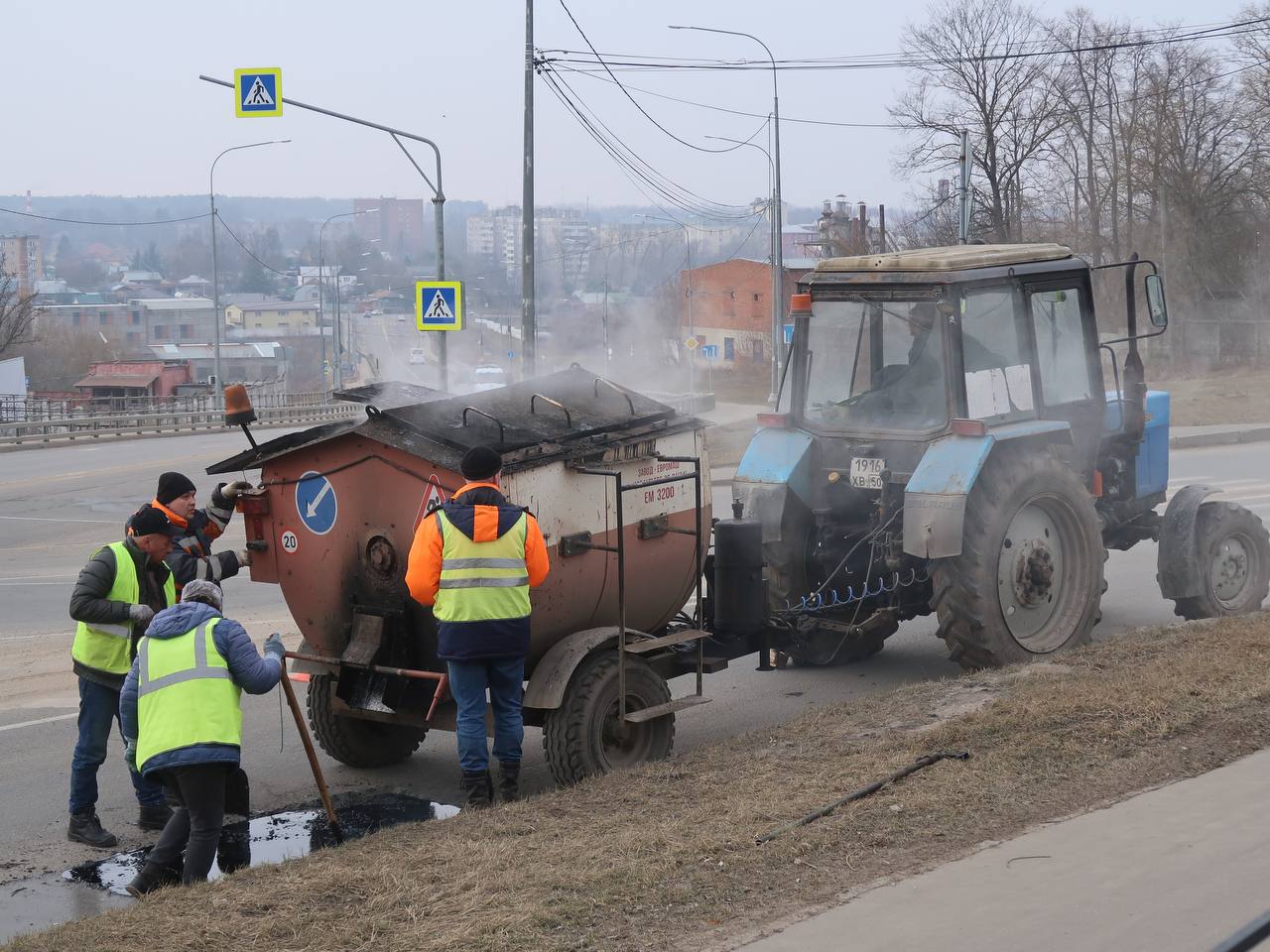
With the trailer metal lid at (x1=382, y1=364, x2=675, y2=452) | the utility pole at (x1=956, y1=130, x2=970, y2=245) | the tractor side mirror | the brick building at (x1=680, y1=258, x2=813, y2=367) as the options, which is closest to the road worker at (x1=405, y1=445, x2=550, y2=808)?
the trailer metal lid at (x1=382, y1=364, x2=675, y2=452)

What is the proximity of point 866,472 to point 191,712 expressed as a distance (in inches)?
183

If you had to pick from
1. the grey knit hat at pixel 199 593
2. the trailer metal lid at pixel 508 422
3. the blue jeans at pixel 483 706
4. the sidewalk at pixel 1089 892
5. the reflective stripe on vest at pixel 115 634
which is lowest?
the sidewalk at pixel 1089 892

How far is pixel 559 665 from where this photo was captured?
A: 6.80 metres

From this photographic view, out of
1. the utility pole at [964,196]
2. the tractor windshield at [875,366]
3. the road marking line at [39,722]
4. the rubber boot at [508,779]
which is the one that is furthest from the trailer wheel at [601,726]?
the utility pole at [964,196]

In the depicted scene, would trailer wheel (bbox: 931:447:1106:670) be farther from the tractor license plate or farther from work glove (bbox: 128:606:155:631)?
work glove (bbox: 128:606:155:631)

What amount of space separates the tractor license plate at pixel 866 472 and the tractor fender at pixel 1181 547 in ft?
8.58

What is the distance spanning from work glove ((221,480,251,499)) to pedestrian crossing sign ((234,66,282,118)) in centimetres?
1206

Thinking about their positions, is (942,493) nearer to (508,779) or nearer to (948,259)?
(948,259)

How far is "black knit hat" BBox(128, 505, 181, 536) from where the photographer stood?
257 inches

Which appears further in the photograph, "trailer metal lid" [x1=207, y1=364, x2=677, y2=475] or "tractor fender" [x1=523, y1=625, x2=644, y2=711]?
"trailer metal lid" [x1=207, y1=364, x2=677, y2=475]

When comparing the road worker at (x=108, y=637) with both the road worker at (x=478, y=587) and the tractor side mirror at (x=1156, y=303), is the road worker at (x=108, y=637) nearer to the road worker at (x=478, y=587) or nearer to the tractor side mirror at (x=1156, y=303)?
the road worker at (x=478, y=587)

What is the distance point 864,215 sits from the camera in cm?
5019

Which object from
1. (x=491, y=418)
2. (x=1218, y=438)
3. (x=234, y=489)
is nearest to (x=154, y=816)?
(x=234, y=489)

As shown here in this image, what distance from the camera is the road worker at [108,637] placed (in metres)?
6.50
